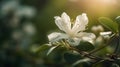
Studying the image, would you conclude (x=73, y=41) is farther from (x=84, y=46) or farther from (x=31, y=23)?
(x=31, y=23)

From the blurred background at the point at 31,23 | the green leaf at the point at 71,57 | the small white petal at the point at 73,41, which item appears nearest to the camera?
the small white petal at the point at 73,41

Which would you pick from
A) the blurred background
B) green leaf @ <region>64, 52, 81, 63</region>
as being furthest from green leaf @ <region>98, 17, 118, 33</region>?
the blurred background

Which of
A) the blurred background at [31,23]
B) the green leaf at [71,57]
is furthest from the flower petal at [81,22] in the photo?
the blurred background at [31,23]

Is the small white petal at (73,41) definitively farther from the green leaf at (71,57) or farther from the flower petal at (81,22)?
the green leaf at (71,57)

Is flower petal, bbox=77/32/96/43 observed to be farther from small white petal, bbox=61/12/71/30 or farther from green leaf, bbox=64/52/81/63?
green leaf, bbox=64/52/81/63

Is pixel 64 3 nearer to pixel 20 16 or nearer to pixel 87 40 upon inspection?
pixel 20 16

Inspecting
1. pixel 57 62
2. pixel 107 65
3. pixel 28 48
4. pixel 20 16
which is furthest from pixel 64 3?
pixel 107 65

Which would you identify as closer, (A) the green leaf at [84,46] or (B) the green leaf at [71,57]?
(A) the green leaf at [84,46]

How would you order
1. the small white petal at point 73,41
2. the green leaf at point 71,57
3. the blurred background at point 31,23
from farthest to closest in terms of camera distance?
1. the blurred background at point 31,23
2. the green leaf at point 71,57
3. the small white petal at point 73,41

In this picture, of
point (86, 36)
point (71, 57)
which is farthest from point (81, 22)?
point (71, 57)
